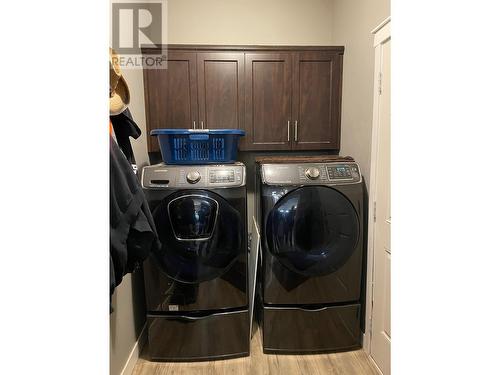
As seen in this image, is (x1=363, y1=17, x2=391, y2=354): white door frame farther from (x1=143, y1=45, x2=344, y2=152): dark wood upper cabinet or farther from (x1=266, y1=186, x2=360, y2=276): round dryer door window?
(x1=143, y1=45, x2=344, y2=152): dark wood upper cabinet

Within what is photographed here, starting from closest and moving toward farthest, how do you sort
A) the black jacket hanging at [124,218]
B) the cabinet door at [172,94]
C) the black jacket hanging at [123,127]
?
1. the black jacket hanging at [124,218]
2. the black jacket hanging at [123,127]
3. the cabinet door at [172,94]

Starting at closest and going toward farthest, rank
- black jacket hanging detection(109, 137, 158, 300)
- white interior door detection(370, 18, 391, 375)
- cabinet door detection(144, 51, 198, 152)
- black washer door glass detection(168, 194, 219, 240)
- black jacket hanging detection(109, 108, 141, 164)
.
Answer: black jacket hanging detection(109, 137, 158, 300)
black jacket hanging detection(109, 108, 141, 164)
white interior door detection(370, 18, 391, 375)
black washer door glass detection(168, 194, 219, 240)
cabinet door detection(144, 51, 198, 152)

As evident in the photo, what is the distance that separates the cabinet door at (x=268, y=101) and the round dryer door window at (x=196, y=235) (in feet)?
2.31

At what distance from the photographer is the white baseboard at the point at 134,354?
5.59 feet

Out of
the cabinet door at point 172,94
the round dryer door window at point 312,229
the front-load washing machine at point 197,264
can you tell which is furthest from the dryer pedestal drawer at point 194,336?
the cabinet door at point 172,94

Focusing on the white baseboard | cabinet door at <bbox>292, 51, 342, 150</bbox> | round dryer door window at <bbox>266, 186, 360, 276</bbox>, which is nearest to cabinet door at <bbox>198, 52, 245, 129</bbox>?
cabinet door at <bbox>292, 51, 342, 150</bbox>

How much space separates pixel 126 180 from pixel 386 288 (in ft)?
4.92

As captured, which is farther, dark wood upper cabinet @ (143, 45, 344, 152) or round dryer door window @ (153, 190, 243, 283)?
dark wood upper cabinet @ (143, 45, 344, 152)

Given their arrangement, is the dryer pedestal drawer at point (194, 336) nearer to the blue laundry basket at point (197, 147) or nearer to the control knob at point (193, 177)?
the control knob at point (193, 177)

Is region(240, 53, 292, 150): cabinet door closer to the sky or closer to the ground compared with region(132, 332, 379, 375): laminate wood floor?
closer to the sky

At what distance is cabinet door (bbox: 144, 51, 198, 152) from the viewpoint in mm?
2133

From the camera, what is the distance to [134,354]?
1832 millimetres

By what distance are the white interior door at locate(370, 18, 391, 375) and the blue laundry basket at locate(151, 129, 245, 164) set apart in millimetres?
867
